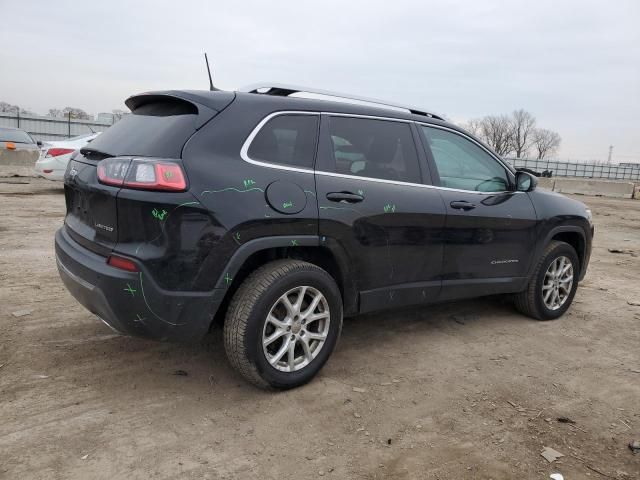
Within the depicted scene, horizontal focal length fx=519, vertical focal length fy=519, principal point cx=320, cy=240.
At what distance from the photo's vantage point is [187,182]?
2.81 metres

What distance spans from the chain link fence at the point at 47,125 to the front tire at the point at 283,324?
29804mm

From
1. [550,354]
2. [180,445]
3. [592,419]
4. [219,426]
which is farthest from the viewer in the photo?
[550,354]

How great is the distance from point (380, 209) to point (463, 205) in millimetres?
897

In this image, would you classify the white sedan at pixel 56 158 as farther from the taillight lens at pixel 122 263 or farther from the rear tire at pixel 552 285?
the rear tire at pixel 552 285

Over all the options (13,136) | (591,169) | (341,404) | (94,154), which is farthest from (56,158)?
(591,169)

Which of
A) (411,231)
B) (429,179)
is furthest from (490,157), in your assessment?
(411,231)

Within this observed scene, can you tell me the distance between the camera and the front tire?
301 cm

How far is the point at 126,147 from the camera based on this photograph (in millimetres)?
3088

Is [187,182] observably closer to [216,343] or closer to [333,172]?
[333,172]

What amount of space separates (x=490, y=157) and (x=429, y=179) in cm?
90

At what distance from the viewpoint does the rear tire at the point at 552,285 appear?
4.80m

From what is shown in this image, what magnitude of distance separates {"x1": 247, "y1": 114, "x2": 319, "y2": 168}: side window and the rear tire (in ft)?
8.67

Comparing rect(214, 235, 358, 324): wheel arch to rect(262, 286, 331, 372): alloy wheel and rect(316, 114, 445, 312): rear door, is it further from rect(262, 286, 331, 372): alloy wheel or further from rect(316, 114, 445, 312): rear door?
rect(262, 286, 331, 372): alloy wheel

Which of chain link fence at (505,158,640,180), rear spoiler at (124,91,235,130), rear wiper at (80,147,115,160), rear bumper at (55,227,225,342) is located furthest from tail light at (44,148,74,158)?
chain link fence at (505,158,640,180)
